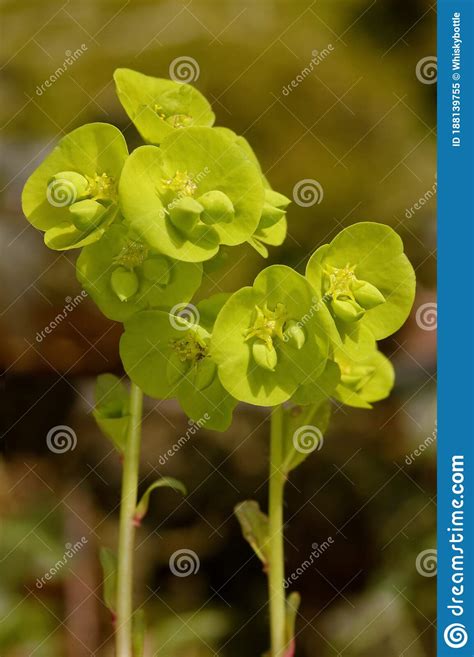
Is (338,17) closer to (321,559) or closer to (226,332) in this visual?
(226,332)

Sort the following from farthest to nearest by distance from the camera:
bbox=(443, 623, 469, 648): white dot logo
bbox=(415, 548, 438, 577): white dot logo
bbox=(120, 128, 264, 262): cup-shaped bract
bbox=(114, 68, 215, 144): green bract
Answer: bbox=(415, 548, 438, 577): white dot logo → bbox=(443, 623, 469, 648): white dot logo → bbox=(114, 68, 215, 144): green bract → bbox=(120, 128, 264, 262): cup-shaped bract

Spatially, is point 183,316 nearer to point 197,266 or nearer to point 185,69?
point 197,266

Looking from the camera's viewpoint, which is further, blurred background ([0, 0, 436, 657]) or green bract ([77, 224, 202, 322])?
blurred background ([0, 0, 436, 657])

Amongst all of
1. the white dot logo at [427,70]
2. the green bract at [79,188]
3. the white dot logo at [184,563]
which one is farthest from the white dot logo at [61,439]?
the white dot logo at [427,70]

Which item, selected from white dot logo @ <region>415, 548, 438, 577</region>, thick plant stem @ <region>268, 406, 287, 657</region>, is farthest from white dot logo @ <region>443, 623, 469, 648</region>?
thick plant stem @ <region>268, 406, 287, 657</region>

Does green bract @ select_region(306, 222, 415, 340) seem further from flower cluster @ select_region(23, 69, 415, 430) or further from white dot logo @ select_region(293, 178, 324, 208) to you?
white dot logo @ select_region(293, 178, 324, 208)

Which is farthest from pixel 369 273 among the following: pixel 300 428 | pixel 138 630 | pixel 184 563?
pixel 184 563

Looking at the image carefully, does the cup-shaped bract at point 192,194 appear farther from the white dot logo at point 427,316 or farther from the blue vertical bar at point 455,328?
the white dot logo at point 427,316
